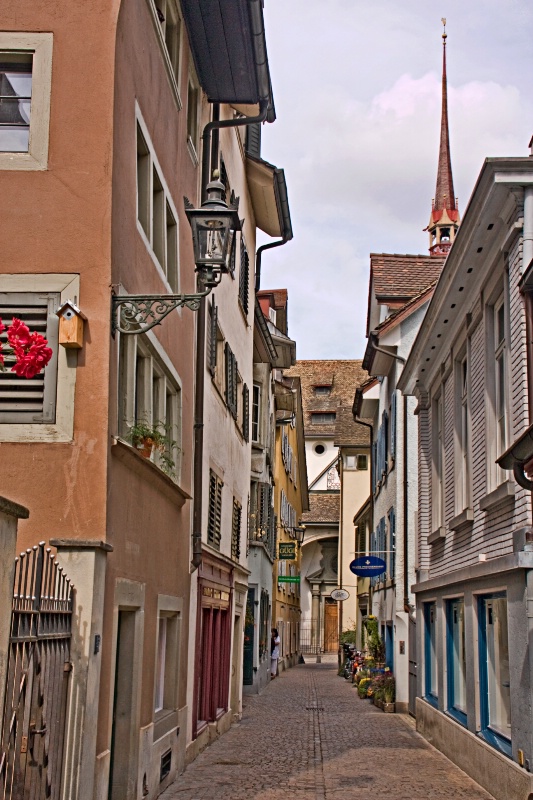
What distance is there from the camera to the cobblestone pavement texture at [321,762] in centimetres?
1159

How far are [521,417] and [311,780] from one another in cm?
535

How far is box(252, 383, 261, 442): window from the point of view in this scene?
26.8 m

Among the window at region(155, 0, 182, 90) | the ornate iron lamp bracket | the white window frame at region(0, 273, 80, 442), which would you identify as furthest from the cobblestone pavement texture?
the window at region(155, 0, 182, 90)

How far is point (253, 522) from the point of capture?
27.3 metres

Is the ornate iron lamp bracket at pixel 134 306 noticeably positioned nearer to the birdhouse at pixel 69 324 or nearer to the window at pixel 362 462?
the birdhouse at pixel 69 324

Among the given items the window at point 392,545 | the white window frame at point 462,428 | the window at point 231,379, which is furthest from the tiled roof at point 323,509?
the white window frame at point 462,428

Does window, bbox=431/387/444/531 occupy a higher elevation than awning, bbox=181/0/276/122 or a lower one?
lower

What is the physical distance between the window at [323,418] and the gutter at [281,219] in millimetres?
39957

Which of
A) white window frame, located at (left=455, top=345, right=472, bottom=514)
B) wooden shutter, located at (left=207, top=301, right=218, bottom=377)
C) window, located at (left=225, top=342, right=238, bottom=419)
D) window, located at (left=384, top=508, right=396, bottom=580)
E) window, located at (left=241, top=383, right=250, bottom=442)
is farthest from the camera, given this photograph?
window, located at (left=384, top=508, right=396, bottom=580)

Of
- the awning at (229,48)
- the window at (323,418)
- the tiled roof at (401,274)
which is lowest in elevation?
the awning at (229,48)

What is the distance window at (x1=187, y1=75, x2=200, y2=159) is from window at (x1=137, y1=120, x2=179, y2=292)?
2006mm

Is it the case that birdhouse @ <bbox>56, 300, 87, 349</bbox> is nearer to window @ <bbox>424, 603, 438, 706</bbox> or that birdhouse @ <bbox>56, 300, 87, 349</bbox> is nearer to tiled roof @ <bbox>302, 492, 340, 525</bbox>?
window @ <bbox>424, 603, 438, 706</bbox>

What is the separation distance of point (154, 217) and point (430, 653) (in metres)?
9.87

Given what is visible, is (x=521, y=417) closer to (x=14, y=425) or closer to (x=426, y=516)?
(x=14, y=425)
